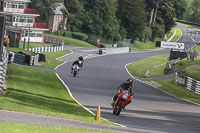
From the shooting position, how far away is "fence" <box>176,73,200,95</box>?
42.5 metres

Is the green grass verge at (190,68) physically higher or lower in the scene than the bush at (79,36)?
higher

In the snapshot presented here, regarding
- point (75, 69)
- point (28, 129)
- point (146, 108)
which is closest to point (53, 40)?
point (75, 69)

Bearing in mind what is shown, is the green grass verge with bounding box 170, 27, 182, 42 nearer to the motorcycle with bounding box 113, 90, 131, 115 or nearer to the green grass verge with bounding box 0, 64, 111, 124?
the green grass verge with bounding box 0, 64, 111, 124

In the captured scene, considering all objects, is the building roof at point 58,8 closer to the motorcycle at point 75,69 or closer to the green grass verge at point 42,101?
the motorcycle at point 75,69

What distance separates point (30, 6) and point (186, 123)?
3524 inches

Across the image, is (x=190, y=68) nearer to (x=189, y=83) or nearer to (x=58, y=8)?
(x=189, y=83)

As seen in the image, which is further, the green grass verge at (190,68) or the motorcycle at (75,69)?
the green grass verge at (190,68)

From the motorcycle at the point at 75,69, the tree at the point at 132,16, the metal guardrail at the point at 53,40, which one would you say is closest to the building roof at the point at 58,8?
the metal guardrail at the point at 53,40

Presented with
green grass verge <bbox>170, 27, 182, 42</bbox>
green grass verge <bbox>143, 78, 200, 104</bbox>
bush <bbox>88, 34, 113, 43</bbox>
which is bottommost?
green grass verge <bbox>170, 27, 182, 42</bbox>

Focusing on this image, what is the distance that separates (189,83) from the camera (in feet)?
147

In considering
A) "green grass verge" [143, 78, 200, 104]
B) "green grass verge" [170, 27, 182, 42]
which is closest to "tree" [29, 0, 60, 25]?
"green grass verge" [170, 27, 182, 42]

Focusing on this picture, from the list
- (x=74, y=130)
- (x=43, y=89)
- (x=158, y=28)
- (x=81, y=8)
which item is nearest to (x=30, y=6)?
(x=81, y=8)

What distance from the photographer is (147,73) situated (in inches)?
2404

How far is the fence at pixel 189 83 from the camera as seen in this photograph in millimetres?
42500
